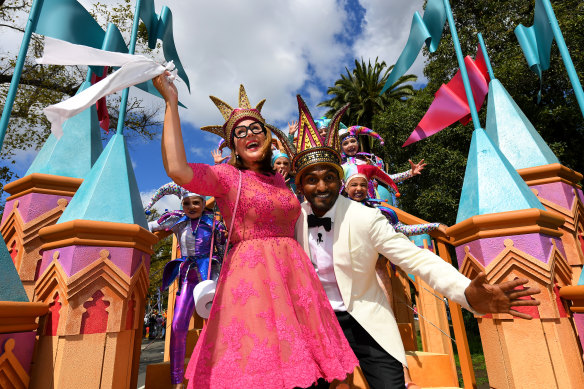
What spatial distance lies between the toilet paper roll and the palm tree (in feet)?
68.5

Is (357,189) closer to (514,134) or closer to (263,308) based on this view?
(514,134)

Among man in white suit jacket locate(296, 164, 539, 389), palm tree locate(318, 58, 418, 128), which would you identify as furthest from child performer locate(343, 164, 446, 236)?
palm tree locate(318, 58, 418, 128)

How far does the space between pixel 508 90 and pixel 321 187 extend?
1179cm

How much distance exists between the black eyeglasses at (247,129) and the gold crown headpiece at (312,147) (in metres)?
0.29

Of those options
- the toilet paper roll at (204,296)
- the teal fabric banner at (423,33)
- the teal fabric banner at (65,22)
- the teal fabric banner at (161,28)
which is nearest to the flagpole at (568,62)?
the teal fabric banner at (423,33)

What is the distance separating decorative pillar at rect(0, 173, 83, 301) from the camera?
9.51 ft

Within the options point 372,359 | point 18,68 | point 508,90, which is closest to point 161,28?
point 18,68

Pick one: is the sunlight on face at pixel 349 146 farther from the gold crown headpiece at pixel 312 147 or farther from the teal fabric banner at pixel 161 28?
the gold crown headpiece at pixel 312 147

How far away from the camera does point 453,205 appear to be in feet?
37.7

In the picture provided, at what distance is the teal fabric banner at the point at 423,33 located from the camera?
12.3 feet

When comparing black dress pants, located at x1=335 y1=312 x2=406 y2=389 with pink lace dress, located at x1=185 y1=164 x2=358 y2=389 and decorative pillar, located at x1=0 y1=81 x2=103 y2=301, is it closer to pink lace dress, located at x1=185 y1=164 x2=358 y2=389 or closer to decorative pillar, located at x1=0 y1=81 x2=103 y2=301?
pink lace dress, located at x1=185 y1=164 x2=358 y2=389

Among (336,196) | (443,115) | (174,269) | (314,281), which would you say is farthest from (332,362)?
(443,115)

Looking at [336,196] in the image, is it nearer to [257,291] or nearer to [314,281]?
[314,281]

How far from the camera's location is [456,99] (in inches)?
158
